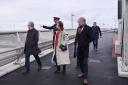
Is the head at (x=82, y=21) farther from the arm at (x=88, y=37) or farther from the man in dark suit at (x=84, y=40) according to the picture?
the arm at (x=88, y=37)

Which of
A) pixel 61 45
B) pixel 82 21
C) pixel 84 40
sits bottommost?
pixel 61 45

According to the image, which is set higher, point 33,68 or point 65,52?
point 65,52

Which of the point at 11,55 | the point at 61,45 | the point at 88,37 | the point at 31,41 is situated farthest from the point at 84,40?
the point at 11,55

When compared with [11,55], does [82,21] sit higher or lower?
higher

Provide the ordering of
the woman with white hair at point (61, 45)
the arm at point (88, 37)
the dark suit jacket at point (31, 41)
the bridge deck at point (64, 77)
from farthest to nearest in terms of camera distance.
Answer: the dark suit jacket at point (31, 41)
the woman with white hair at point (61, 45)
the bridge deck at point (64, 77)
the arm at point (88, 37)

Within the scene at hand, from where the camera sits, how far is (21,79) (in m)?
9.00

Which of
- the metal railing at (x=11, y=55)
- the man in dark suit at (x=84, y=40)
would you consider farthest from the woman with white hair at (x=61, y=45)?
the metal railing at (x=11, y=55)

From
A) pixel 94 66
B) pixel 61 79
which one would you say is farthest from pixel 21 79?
pixel 94 66

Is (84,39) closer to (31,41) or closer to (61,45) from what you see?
(61,45)

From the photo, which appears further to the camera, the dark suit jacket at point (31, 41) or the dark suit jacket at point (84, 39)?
the dark suit jacket at point (31, 41)

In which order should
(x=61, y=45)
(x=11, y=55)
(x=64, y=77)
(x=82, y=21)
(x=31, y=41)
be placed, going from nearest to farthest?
(x=82, y=21)
(x=64, y=77)
(x=61, y=45)
(x=31, y=41)
(x=11, y=55)

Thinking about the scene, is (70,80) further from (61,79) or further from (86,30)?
(86,30)

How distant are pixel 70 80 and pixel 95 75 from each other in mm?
1115

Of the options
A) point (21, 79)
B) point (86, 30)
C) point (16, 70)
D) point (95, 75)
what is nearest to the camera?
point (86, 30)
